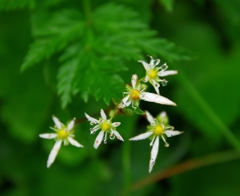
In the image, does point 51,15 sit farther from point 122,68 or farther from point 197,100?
point 197,100

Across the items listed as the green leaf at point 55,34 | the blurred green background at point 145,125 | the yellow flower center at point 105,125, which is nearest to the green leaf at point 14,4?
the green leaf at point 55,34

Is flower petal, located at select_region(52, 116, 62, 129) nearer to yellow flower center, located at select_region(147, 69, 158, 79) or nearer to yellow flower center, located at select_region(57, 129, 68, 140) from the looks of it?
yellow flower center, located at select_region(57, 129, 68, 140)

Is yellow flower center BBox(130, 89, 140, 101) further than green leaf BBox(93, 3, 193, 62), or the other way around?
green leaf BBox(93, 3, 193, 62)

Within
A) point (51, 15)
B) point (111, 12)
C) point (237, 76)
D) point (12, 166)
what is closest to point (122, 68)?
point (111, 12)

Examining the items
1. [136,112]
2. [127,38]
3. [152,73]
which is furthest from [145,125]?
[136,112]

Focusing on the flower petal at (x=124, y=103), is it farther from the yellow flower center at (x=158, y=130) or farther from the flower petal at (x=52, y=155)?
the flower petal at (x=52, y=155)

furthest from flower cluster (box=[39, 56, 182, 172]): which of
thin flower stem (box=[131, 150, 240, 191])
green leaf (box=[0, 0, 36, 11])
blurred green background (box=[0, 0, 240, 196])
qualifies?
thin flower stem (box=[131, 150, 240, 191])

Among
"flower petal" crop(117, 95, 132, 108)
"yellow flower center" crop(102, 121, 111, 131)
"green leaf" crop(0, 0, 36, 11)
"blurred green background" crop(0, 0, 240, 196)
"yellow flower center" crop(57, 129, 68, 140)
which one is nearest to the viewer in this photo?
"flower petal" crop(117, 95, 132, 108)

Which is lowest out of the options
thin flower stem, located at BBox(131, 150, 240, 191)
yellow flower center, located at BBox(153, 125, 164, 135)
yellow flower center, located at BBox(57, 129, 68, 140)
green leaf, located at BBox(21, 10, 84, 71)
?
thin flower stem, located at BBox(131, 150, 240, 191)

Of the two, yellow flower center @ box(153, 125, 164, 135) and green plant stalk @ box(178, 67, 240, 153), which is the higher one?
yellow flower center @ box(153, 125, 164, 135)

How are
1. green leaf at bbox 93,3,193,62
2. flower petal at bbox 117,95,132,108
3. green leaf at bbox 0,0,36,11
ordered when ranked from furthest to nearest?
green leaf at bbox 0,0,36,11 < green leaf at bbox 93,3,193,62 < flower petal at bbox 117,95,132,108
